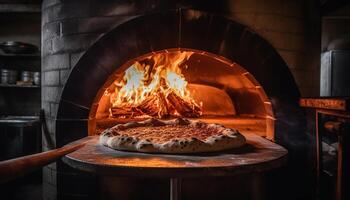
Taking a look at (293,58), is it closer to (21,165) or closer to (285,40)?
(285,40)

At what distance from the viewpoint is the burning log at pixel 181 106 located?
166 inches

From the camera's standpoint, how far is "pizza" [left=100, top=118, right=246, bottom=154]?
2014mm

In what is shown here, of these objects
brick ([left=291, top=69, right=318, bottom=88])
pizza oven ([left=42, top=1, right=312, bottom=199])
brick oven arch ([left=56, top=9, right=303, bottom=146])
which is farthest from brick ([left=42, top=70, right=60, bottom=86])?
brick ([left=291, top=69, right=318, bottom=88])

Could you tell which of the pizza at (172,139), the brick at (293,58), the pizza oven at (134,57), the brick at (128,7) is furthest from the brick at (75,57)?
the brick at (293,58)

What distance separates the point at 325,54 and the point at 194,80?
3.43 metres

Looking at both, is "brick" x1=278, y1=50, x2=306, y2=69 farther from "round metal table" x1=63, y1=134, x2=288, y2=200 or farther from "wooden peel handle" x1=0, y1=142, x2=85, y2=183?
"wooden peel handle" x1=0, y1=142, x2=85, y2=183

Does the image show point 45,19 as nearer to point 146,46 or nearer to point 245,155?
point 146,46

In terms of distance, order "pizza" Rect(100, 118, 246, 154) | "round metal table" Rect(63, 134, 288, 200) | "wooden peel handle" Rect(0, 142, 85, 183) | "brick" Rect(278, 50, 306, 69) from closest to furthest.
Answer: "wooden peel handle" Rect(0, 142, 85, 183)
"round metal table" Rect(63, 134, 288, 200)
"pizza" Rect(100, 118, 246, 154)
"brick" Rect(278, 50, 306, 69)

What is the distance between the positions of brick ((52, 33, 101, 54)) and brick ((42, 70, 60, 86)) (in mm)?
245

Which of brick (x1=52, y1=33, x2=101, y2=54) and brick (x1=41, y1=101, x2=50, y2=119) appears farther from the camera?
brick (x1=41, y1=101, x2=50, y2=119)

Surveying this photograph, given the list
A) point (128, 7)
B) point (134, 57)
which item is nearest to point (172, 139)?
point (134, 57)

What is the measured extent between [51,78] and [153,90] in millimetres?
1271

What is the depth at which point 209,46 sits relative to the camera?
3.23m

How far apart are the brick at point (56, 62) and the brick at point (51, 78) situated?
0.05 metres
